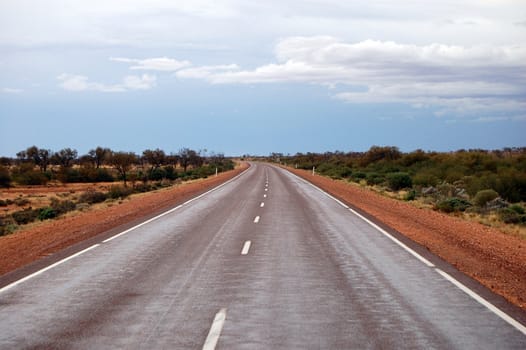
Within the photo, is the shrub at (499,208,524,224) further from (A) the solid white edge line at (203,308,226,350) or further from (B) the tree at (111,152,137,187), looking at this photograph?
(B) the tree at (111,152,137,187)

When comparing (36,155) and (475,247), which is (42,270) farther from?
(36,155)

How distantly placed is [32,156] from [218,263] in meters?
130

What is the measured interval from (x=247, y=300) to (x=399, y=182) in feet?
146

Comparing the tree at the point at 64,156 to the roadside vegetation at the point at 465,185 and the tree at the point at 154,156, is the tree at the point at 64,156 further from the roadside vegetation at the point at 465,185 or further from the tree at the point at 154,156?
the roadside vegetation at the point at 465,185

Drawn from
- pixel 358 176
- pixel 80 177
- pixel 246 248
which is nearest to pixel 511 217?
pixel 246 248

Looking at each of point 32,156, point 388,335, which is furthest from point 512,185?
point 32,156

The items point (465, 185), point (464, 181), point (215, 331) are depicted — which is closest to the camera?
point (215, 331)

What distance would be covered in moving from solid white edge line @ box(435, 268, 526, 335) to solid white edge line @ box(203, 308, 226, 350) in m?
3.45

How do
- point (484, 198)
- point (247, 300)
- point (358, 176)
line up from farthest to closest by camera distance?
1. point (358, 176)
2. point (484, 198)
3. point (247, 300)

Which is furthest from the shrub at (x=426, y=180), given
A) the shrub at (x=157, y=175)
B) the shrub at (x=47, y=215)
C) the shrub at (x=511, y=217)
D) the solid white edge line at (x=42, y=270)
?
the shrub at (x=157, y=175)

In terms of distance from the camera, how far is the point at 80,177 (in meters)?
96.7

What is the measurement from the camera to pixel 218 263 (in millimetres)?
12234

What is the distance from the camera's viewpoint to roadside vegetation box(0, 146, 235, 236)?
35031 millimetres

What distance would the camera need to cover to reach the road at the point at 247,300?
688 cm
